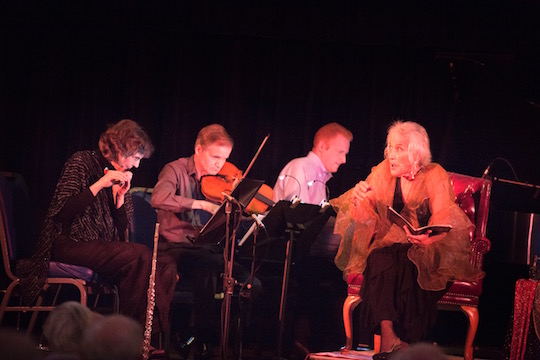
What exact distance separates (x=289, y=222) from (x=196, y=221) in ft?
2.96

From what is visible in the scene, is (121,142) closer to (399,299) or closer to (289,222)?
(289,222)

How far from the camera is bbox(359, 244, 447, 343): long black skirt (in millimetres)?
4785

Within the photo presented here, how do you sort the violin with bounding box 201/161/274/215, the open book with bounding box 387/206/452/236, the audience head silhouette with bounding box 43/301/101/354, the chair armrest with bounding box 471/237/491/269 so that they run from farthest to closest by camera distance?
the violin with bounding box 201/161/274/215, the chair armrest with bounding box 471/237/491/269, the open book with bounding box 387/206/452/236, the audience head silhouette with bounding box 43/301/101/354

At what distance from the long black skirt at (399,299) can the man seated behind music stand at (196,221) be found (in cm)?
96

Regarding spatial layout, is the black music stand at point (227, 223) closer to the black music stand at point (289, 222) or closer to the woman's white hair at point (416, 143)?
the black music stand at point (289, 222)

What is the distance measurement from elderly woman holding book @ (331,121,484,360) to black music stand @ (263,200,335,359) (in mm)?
290

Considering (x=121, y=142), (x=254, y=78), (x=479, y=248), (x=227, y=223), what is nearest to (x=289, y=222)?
(x=227, y=223)

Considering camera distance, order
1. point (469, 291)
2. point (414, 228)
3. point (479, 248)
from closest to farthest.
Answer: point (414, 228), point (469, 291), point (479, 248)

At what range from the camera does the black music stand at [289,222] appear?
16.0ft

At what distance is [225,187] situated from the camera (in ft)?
18.0

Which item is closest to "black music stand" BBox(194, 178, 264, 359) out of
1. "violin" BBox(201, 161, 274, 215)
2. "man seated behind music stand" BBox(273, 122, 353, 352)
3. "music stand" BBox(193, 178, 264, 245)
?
"music stand" BBox(193, 178, 264, 245)

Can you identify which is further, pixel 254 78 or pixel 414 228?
pixel 254 78

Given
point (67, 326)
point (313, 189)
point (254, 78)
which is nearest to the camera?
point (67, 326)

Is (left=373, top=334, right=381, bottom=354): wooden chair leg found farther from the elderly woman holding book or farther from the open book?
the open book
